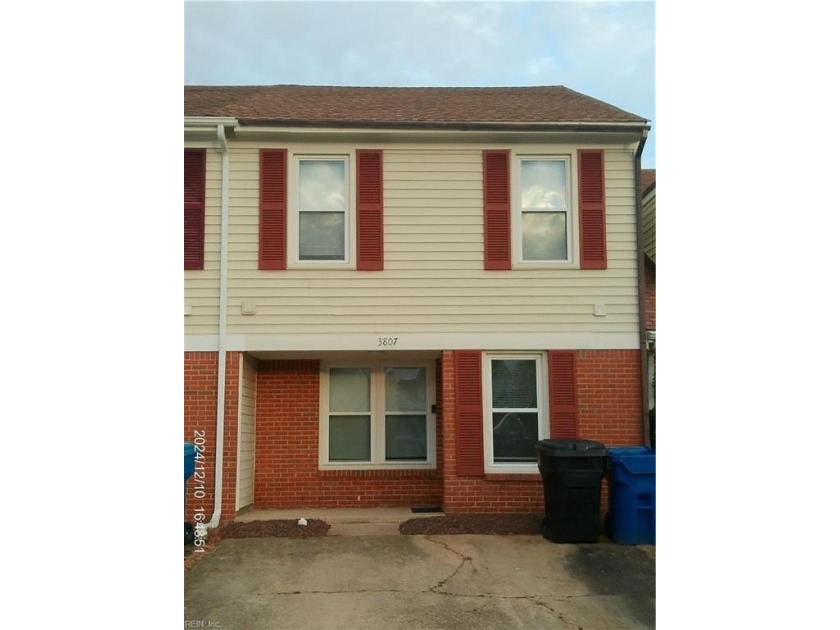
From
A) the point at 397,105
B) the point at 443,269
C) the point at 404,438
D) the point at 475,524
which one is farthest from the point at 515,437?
the point at 397,105

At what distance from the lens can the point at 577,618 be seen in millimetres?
4598

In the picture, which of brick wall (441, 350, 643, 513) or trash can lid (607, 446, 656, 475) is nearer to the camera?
trash can lid (607, 446, 656, 475)

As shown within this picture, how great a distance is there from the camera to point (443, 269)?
770 cm

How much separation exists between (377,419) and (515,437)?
1.86 meters

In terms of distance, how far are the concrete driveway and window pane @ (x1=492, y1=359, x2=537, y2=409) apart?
67.5 inches

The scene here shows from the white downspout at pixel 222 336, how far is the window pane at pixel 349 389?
153 centimetres

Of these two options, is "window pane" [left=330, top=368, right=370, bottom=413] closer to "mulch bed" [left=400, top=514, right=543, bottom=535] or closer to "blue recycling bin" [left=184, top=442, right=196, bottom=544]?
"mulch bed" [left=400, top=514, right=543, bottom=535]

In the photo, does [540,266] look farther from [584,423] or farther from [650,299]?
[584,423]

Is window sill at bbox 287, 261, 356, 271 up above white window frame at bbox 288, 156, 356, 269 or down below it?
below

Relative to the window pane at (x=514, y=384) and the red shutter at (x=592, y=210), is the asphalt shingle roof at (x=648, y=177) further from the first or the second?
the window pane at (x=514, y=384)

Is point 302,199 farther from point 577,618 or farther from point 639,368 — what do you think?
point 577,618

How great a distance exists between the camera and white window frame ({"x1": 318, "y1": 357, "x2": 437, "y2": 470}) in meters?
8.21

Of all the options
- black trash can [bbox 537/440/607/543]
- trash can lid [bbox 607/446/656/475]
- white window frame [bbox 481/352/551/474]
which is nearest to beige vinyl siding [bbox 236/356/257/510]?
white window frame [bbox 481/352/551/474]

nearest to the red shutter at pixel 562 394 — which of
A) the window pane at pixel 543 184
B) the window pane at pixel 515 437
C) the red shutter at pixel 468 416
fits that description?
the window pane at pixel 515 437
